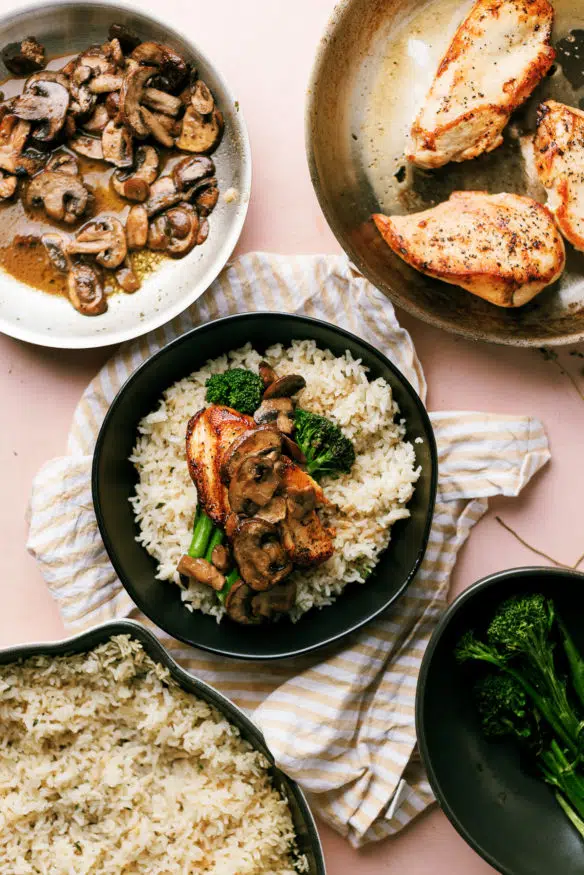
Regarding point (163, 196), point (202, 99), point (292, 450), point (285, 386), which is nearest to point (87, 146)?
point (163, 196)

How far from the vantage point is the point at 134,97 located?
342cm

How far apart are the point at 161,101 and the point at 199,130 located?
0.20 meters

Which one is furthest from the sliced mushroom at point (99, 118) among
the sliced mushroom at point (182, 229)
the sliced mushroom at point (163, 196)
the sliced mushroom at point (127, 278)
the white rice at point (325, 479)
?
the white rice at point (325, 479)

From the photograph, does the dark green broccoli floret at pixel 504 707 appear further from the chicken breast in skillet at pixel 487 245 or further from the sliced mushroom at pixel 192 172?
the sliced mushroom at pixel 192 172

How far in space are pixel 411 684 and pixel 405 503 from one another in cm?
84

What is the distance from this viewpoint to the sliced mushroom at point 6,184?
3490 mm

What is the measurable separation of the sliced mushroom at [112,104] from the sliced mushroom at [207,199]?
511mm

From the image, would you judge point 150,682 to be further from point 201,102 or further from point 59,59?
point 59,59

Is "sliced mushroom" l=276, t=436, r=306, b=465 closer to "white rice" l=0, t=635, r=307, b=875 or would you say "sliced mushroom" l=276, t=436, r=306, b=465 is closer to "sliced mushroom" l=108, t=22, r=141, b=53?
"white rice" l=0, t=635, r=307, b=875

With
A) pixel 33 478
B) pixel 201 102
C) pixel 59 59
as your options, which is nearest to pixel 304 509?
pixel 33 478

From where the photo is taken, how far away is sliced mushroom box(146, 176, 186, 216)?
3.51 metres

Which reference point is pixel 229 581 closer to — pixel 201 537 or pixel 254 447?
pixel 201 537

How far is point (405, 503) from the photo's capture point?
136 inches

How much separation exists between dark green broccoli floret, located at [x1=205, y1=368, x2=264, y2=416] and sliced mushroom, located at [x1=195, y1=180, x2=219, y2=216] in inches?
30.9
